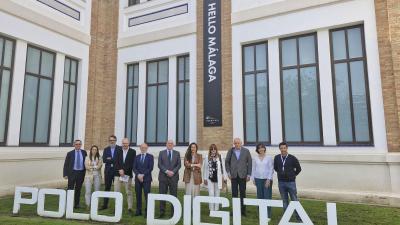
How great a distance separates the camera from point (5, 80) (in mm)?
10758

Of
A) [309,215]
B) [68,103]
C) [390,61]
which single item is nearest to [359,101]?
[390,61]

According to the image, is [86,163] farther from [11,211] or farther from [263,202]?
[263,202]

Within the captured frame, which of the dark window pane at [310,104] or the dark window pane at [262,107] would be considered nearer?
the dark window pane at [310,104]

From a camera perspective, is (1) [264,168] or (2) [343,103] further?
(2) [343,103]

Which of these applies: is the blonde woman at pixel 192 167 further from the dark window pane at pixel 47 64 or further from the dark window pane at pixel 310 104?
the dark window pane at pixel 47 64

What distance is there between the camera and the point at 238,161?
783cm

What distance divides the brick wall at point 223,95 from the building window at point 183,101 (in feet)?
2.26

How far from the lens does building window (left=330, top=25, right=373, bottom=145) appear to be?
32.4ft

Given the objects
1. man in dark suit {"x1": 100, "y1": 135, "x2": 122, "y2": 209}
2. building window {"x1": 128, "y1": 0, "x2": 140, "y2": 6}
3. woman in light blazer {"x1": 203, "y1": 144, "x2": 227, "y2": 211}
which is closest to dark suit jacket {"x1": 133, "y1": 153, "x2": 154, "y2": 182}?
man in dark suit {"x1": 100, "y1": 135, "x2": 122, "y2": 209}

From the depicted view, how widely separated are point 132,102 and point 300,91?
715 cm

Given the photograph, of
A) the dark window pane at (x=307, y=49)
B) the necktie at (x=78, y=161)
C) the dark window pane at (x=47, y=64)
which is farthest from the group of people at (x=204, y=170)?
the dark window pane at (x=47, y=64)

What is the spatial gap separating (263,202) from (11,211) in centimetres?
632

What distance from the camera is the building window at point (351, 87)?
987cm

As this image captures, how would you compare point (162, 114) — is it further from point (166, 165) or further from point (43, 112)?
point (166, 165)
